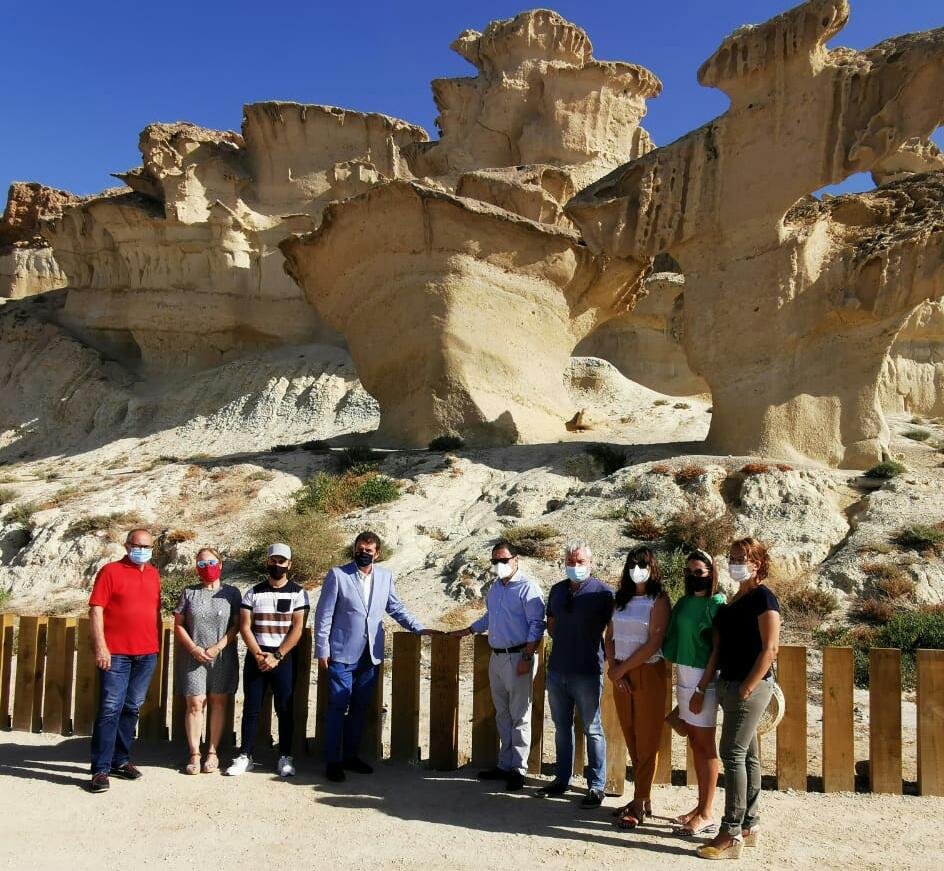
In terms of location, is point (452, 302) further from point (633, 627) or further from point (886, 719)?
point (886, 719)

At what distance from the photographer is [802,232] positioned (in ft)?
42.4

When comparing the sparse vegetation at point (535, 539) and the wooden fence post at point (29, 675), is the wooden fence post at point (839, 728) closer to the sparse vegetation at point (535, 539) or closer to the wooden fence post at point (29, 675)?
the wooden fence post at point (29, 675)

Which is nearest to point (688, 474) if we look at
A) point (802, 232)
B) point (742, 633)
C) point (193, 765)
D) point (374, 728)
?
point (802, 232)

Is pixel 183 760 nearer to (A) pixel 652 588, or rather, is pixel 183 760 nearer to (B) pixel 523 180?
(A) pixel 652 588

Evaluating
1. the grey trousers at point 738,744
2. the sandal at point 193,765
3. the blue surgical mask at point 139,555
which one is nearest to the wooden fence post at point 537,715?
the grey trousers at point 738,744

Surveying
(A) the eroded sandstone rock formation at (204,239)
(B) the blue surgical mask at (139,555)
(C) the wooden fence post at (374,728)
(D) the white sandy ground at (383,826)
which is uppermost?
(A) the eroded sandstone rock formation at (204,239)

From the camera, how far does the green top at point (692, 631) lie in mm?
4012

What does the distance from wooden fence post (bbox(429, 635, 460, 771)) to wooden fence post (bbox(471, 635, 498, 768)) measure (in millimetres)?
126

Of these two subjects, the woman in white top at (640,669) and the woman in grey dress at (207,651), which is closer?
the woman in white top at (640,669)

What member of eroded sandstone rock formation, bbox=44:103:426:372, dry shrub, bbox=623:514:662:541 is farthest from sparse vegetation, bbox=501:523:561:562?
eroded sandstone rock formation, bbox=44:103:426:372

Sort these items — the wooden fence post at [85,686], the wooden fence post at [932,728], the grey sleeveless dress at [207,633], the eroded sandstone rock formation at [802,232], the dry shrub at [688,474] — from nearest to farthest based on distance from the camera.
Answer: the wooden fence post at [932,728]
the grey sleeveless dress at [207,633]
the wooden fence post at [85,686]
the dry shrub at [688,474]
the eroded sandstone rock formation at [802,232]

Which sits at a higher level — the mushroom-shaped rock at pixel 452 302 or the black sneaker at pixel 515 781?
the mushroom-shaped rock at pixel 452 302

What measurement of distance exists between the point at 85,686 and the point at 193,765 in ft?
4.17

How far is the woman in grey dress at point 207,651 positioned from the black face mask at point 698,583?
2.81 m
